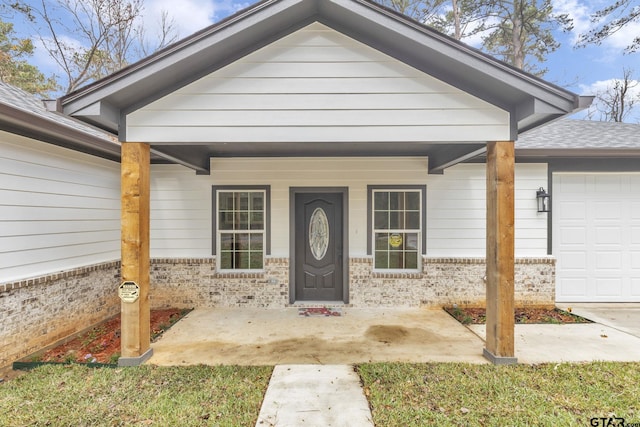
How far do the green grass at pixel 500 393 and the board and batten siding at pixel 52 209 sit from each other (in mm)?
4299

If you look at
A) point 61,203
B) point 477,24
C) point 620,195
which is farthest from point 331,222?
point 477,24

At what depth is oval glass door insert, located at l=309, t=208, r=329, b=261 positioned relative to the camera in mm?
5918

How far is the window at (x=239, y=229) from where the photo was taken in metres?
5.89

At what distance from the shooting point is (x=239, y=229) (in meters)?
5.93

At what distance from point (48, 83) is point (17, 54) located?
1160mm

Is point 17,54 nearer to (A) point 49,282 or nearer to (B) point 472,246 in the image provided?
(A) point 49,282

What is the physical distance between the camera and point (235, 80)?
11.3ft

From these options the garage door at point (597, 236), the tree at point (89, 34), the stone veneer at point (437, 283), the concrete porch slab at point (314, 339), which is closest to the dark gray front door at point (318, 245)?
the stone veneer at point (437, 283)

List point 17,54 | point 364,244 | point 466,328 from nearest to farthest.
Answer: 1. point 466,328
2. point 364,244
3. point 17,54

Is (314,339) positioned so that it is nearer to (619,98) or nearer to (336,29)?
(336,29)

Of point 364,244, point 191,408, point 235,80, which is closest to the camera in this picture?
point 191,408

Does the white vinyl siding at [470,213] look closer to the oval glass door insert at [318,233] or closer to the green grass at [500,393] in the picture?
the oval glass door insert at [318,233]

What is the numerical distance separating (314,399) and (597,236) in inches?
250

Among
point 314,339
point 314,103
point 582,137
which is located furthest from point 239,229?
point 582,137
